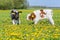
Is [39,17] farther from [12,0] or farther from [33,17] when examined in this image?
[12,0]

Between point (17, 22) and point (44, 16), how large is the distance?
177 centimetres

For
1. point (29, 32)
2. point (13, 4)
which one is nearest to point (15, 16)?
point (29, 32)

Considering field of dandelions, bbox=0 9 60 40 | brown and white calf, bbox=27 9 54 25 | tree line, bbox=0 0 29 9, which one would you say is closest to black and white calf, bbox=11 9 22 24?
brown and white calf, bbox=27 9 54 25

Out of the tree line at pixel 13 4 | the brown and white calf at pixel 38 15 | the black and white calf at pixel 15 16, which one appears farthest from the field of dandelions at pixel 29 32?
the tree line at pixel 13 4

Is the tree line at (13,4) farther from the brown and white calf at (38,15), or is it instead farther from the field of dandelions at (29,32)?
the field of dandelions at (29,32)

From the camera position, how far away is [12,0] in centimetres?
8400

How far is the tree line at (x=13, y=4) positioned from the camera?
77500 mm

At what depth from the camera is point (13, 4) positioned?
270 feet

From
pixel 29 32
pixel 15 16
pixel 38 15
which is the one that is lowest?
pixel 15 16

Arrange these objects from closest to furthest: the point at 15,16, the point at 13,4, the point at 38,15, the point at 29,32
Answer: the point at 29,32 < the point at 38,15 < the point at 15,16 < the point at 13,4

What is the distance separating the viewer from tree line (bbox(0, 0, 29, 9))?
77.5 m

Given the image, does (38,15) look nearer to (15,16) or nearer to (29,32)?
(15,16)

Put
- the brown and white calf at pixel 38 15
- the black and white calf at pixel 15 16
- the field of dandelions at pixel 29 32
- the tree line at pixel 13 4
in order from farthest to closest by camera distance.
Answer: the tree line at pixel 13 4, the black and white calf at pixel 15 16, the brown and white calf at pixel 38 15, the field of dandelions at pixel 29 32

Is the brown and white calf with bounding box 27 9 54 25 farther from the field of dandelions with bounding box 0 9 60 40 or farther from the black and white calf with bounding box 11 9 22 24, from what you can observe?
the field of dandelions with bounding box 0 9 60 40
